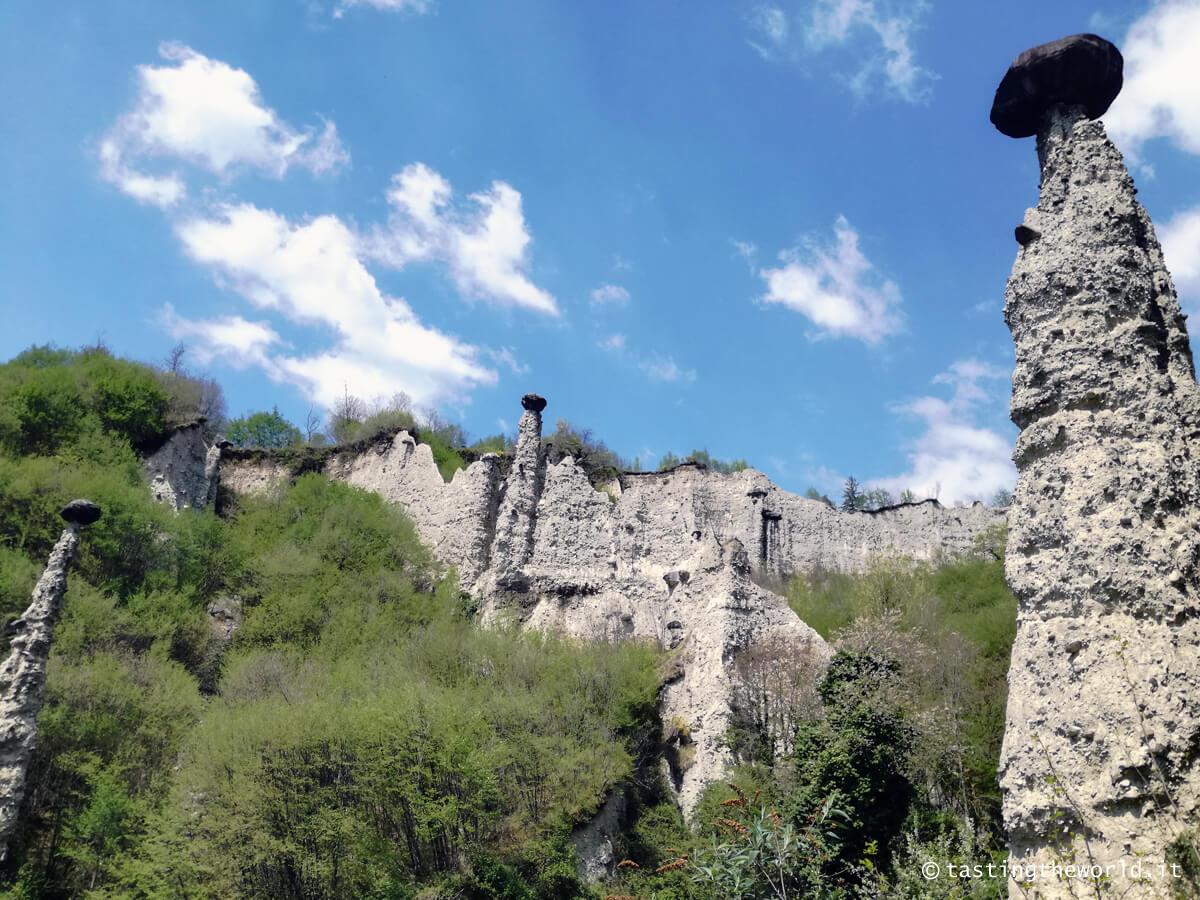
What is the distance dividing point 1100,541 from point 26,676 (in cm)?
1765

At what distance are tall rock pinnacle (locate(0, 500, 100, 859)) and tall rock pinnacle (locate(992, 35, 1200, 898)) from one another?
1650 cm

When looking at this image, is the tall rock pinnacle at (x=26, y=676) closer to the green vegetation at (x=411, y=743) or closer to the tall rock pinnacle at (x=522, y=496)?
the green vegetation at (x=411, y=743)

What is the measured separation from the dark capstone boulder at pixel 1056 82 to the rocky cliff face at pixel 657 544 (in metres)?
14.7

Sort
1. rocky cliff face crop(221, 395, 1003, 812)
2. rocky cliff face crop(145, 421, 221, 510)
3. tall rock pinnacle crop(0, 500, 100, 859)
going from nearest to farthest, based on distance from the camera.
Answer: tall rock pinnacle crop(0, 500, 100, 859), rocky cliff face crop(221, 395, 1003, 812), rocky cliff face crop(145, 421, 221, 510)

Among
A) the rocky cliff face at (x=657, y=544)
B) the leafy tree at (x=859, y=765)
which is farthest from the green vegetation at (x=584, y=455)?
the leafy tree at (x=859, y=765)

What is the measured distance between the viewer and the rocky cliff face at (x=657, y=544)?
23.0 meters

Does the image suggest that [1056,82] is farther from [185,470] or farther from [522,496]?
[185,470]

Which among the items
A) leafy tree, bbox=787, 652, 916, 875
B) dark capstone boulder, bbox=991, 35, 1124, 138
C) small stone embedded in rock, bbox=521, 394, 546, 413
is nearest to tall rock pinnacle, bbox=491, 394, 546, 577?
small stone embedded in rock, bbox=521, 394, 546, 413

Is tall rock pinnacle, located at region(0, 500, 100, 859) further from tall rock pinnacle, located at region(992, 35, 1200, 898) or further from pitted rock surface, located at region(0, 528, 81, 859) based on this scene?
tall rock pinnacle, located at region(992, 35, 1200, 898)

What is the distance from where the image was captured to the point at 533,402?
110 feet

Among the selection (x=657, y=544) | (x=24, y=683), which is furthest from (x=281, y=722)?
(x=657, y=544)

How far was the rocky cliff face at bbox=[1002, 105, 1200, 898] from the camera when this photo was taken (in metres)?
6.41

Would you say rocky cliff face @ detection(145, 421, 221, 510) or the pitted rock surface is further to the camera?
rocky cliff face @ detection(145, 421, 221, 510)

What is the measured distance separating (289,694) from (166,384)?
1843 cm
